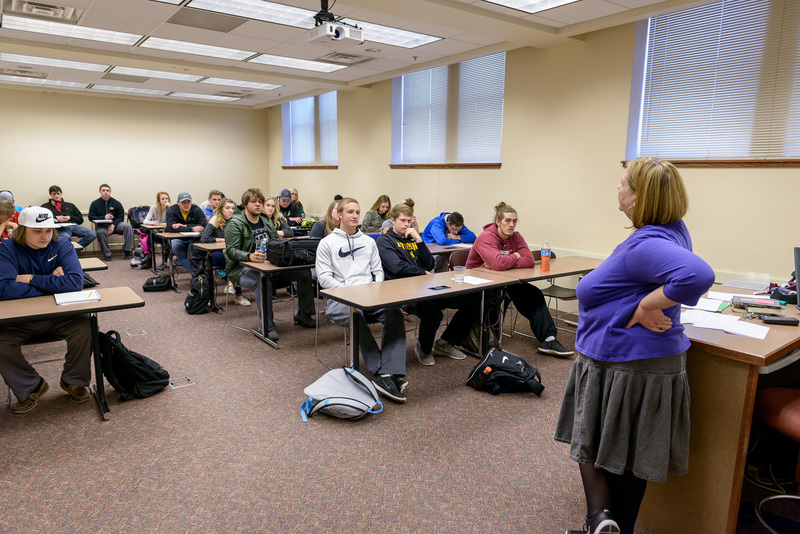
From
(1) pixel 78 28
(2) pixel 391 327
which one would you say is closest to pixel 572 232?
(2) pixel 391 327

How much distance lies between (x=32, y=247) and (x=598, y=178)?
506cm

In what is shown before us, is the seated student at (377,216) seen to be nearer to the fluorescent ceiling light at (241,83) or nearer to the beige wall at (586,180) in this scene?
the beige wall at (586,180)

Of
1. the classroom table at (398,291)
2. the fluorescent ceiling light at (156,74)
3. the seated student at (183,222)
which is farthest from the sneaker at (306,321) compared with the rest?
the fluorescent ceiling light at (156,74)

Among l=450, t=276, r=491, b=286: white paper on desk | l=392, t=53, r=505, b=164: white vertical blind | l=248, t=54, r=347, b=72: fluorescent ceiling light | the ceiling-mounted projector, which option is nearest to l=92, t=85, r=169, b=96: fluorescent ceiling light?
l=248, t=54, r=347, b=72: fluorescent ceiling light

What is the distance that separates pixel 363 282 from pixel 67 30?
181 inches

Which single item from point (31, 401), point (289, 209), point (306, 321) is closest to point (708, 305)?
point (306, 321)

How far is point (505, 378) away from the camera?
361cm

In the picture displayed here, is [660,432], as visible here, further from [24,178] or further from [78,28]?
[24,178]

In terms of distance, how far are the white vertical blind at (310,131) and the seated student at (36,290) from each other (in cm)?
697

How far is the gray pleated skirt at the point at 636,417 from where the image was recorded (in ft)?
5.91

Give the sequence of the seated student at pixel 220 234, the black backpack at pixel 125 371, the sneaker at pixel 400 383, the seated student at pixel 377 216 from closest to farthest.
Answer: the black backpack at pixel 125 371
the sneaker at pixel 400 383
the seated student at pixel 220 234
the seated student at pixel 377 216

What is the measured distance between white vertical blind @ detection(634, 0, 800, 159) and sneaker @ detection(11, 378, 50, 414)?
556 centimetres

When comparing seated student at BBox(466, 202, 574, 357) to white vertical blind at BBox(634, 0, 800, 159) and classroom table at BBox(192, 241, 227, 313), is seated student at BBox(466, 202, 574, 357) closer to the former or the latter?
white vertical blind at BBox(634, 0, 800, 159)

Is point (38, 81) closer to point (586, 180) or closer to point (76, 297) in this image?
point (76, 297)
